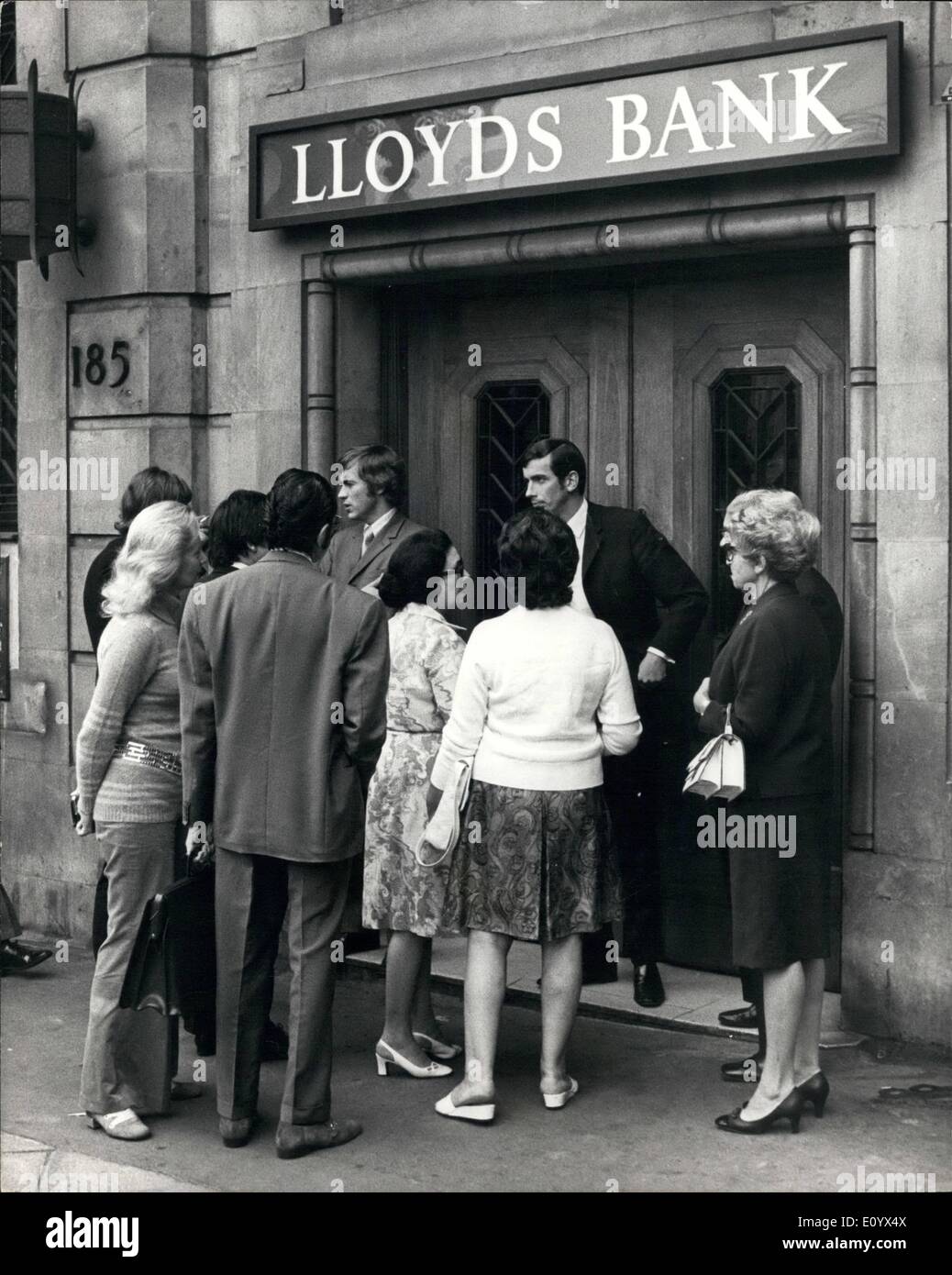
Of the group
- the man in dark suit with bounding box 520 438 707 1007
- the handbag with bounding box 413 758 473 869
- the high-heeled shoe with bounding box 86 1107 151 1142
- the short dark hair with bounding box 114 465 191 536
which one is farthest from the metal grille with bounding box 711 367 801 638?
the high-heeled shoe with bounding box 86 1107 151 1142

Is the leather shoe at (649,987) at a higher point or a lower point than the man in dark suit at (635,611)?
lower

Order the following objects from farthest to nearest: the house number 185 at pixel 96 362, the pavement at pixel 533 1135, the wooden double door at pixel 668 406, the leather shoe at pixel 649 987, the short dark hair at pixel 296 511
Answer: the house number 185 at pixel 96 362, the wooden double door at pixel 668 406, the leather shoe at pixel 649 987, the short dark hair at pixel 296 511, the pavement at pixel 533 1135

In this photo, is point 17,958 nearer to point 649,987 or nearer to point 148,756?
point 148,756

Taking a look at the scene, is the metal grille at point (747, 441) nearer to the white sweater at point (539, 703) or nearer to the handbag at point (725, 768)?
the white sweater at point (539, 703)

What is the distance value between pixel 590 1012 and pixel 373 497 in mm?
2086

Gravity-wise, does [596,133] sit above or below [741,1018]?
above

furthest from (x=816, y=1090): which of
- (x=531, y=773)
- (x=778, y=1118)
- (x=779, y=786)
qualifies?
(x=531, y=773)

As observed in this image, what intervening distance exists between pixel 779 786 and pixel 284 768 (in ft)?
4.81

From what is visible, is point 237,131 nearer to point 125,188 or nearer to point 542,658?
point 125,188

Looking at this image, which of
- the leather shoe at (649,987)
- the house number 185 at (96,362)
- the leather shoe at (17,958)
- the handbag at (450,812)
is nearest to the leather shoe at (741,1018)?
the leather shoe at (649,987)

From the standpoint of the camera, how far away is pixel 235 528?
6188 millimetres

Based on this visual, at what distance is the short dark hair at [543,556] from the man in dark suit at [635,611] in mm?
1138

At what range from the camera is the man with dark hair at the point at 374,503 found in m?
6.96
